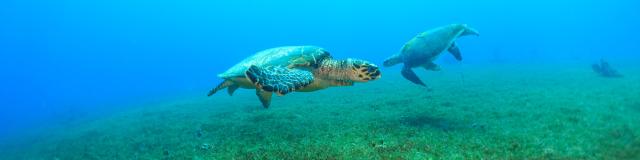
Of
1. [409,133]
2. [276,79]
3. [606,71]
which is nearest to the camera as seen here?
[276,79]

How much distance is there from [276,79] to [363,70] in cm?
243

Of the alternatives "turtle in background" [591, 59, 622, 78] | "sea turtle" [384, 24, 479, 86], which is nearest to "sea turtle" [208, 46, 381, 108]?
"sea turtle" [384, 24, 479, 86]

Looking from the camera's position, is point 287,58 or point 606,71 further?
point 606,71

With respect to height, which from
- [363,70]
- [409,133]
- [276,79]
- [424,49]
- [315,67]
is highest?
[424,49]

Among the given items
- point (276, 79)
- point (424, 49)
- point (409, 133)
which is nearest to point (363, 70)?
point (409, 133)

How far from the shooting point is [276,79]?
6.04 meters

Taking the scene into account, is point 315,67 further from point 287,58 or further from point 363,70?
point 363,70

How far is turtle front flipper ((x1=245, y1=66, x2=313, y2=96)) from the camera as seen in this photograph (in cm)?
583

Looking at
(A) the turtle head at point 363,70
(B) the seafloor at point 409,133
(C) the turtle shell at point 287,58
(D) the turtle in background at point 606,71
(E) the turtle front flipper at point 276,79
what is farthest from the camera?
(D) the turtle in background at point 606,71

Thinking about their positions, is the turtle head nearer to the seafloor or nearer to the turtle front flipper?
the seafloor

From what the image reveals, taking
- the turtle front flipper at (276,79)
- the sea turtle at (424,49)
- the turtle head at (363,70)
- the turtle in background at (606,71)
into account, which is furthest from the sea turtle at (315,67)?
the turtle in background at (606,71)

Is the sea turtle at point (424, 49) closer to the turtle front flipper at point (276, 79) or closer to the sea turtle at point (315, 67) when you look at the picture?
the sea turtle at point (315, 67)

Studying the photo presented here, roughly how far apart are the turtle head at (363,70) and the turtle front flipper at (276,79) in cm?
178

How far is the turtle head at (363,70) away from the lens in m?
7.98
